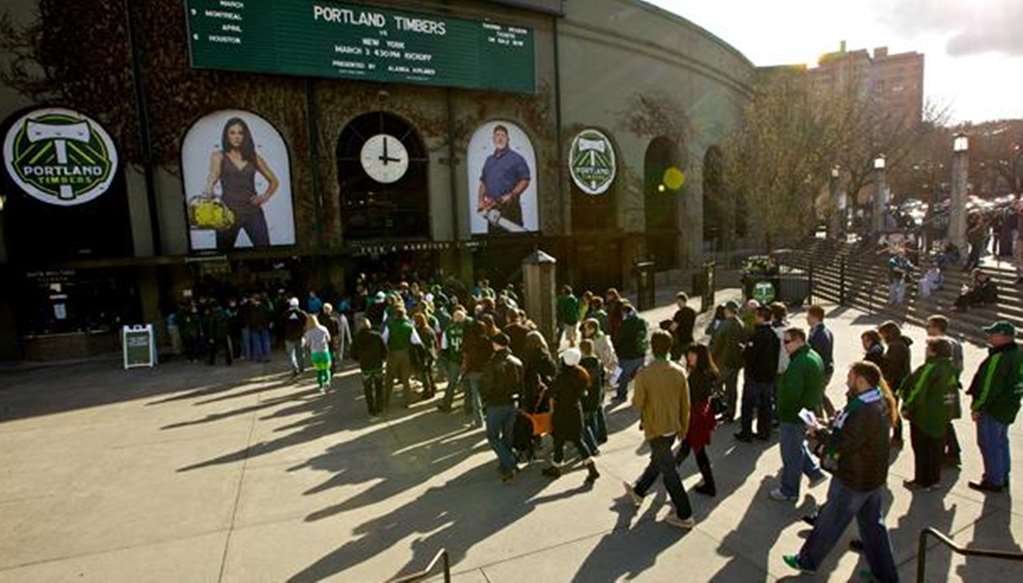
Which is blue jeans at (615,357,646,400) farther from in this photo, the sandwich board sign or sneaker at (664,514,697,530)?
the sandwich board sign

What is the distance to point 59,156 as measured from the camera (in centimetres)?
1667

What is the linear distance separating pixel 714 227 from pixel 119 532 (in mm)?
34553

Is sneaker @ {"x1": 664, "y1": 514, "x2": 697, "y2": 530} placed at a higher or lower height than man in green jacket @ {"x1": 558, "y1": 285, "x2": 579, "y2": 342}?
lower

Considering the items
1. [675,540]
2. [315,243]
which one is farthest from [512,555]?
[315,243]

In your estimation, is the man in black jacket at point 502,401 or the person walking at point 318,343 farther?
the person walking at point 318,343

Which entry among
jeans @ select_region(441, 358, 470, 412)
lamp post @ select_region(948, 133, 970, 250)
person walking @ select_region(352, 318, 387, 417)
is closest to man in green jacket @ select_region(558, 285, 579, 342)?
jeans @ select_region(441, 358, 470, 412)

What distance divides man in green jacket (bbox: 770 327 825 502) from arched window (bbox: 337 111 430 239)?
58.2ft

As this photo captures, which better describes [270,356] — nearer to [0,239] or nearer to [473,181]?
[0,239]

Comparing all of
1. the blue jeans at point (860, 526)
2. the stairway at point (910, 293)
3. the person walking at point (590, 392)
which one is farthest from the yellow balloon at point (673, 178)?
the blue jeans at point (860, 526)

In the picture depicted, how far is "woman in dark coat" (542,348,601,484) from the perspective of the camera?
→ 659cm

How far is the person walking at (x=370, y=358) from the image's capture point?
9.59m

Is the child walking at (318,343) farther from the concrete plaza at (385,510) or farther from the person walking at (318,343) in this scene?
the concrete plaza at (385,510)

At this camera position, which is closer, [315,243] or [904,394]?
[904,394]

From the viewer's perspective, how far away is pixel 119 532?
6.04 metres
